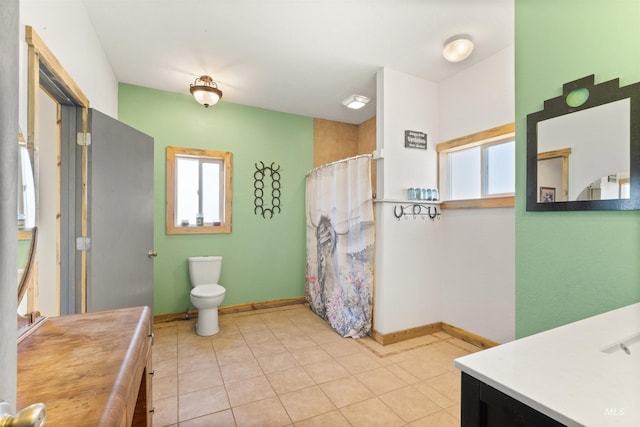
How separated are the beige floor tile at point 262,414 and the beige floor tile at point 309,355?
53cm

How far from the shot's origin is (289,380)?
6.92ft

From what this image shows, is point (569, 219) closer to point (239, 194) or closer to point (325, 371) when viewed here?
point (325, 371)

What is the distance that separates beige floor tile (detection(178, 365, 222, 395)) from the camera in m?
2.03

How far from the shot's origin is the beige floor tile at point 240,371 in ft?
7.01

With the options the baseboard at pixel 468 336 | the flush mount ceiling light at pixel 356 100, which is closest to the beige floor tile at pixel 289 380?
the baseboard at pixel 468 336

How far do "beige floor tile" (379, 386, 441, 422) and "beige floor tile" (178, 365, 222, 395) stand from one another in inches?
48.7

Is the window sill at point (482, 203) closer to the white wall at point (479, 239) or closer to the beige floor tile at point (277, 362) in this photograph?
the white wall at point (479, 239)

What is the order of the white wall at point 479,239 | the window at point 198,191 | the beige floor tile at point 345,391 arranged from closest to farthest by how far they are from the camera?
the beige floor tile at point 345,391 → the white wall at point 479,239 → the window at point 198,191

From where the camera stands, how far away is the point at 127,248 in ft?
7.27

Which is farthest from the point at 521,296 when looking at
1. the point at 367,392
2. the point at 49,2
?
the point at 49,2

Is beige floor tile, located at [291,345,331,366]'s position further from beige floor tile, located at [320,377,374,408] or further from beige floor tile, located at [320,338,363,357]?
beige floor tile, located at [320,377,374,408]

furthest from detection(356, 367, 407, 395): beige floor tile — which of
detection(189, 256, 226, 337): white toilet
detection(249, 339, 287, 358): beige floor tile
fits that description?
detection(189, 256, 226, 337): white toilet

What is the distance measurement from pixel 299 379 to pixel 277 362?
325 millimetres

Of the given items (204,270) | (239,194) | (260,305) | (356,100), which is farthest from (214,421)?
(356,100)
